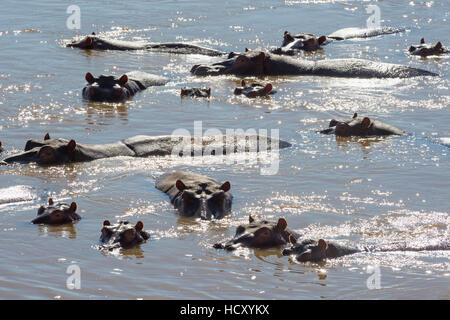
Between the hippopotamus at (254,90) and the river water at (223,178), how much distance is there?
0.22 metres

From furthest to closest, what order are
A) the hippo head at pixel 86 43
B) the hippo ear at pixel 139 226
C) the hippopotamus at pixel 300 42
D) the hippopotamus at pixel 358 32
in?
the hippopotamus at pixel 358 32, the hippopotamus at pixel 300 42, the hippo head at pixel 86 43, the hippo ear at pixel 139 226

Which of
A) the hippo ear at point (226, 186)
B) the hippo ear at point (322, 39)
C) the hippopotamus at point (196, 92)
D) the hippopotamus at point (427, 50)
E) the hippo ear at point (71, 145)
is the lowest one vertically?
the hippo ear at point (226, 186)

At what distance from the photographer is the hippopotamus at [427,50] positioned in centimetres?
1731

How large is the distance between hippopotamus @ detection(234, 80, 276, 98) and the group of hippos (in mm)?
14

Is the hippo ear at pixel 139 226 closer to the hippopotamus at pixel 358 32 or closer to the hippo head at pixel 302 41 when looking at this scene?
the hippo head at pixel 302 41

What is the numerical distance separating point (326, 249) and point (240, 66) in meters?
8.37

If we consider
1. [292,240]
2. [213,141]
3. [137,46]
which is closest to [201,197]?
[292,240]

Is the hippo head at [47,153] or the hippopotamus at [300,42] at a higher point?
the hippopotamus at [300,42]

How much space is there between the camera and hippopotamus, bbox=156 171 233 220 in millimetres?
9172

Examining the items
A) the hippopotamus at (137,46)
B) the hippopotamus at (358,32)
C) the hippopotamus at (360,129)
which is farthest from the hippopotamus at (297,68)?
the hippopotamus at (360,129)

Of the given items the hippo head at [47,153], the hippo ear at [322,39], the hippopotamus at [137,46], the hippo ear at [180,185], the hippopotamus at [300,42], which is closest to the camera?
the hippo ear at [180,185]

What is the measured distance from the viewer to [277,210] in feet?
30.9

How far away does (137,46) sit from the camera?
17547 millimetres
